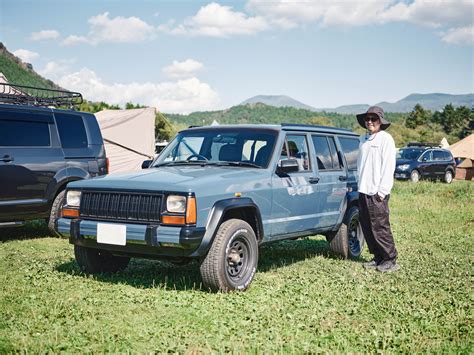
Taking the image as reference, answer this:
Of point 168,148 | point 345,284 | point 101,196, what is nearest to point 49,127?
point 168,148

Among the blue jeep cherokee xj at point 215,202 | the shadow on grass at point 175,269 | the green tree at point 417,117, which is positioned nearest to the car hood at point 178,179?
the blue jeep cherokee xj at point 215,202

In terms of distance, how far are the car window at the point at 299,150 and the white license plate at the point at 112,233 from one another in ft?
7.71

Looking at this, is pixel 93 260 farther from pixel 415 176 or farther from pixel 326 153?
pixel 415 176

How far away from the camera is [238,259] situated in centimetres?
602

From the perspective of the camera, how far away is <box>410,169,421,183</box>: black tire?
25.9 m

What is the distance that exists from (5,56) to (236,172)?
31.5 m

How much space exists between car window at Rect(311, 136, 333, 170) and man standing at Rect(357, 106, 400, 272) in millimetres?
429

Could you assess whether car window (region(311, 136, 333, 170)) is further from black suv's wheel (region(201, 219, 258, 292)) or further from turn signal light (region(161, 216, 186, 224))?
turn signal light (region(161, 216, 186, 224))

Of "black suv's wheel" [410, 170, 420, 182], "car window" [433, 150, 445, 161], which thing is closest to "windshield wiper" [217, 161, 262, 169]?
"black suv's wheel" [410, 170, 420, 182]

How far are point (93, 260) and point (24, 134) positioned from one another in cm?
343

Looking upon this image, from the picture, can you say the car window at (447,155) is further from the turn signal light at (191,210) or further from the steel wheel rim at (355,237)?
the turn signal light at (191,210)

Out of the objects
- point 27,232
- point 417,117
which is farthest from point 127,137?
point 417,117

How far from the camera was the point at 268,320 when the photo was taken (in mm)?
4902

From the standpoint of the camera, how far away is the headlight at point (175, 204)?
18.0 feet
